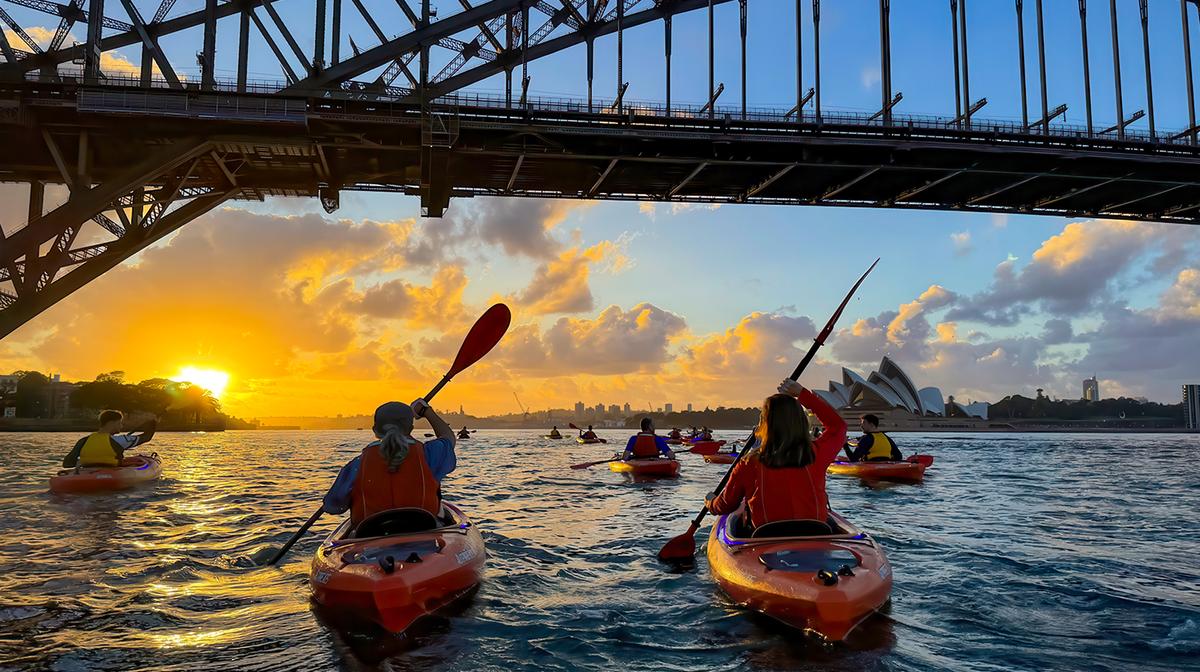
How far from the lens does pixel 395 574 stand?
5625 millimetres

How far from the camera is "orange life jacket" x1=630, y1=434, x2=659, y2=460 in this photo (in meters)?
20.5

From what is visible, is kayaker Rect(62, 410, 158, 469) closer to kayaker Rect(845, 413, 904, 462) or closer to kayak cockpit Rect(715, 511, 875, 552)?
kayak cockpit Rect(715, 511, 875, 552)

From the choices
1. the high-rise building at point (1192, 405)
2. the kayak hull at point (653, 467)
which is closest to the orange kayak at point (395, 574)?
the kayak hull at point (653, 467)

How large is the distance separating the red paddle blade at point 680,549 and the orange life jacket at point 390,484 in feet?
10.9

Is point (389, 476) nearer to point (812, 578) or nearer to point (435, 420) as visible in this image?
point (435, 420)

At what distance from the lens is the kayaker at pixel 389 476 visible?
6375 millimetres

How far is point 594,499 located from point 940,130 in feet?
93.7

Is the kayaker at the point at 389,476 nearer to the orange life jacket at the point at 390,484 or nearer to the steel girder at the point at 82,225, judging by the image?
the orange life jacket at the point at 390,484

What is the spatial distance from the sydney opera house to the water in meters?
85.6

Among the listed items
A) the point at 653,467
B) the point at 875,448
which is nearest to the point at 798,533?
the point at 875,448

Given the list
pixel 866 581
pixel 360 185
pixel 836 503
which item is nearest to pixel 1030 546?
pixel 836 503

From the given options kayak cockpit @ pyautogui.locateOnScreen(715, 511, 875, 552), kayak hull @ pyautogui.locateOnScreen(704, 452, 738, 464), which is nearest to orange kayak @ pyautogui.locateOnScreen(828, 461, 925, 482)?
kayak hull @ pyautogui.locateOnScreen(704, 452, 738, 464)

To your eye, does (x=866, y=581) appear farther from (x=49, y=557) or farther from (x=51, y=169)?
(x=51, y=169)

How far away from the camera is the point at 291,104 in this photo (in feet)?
90.8
